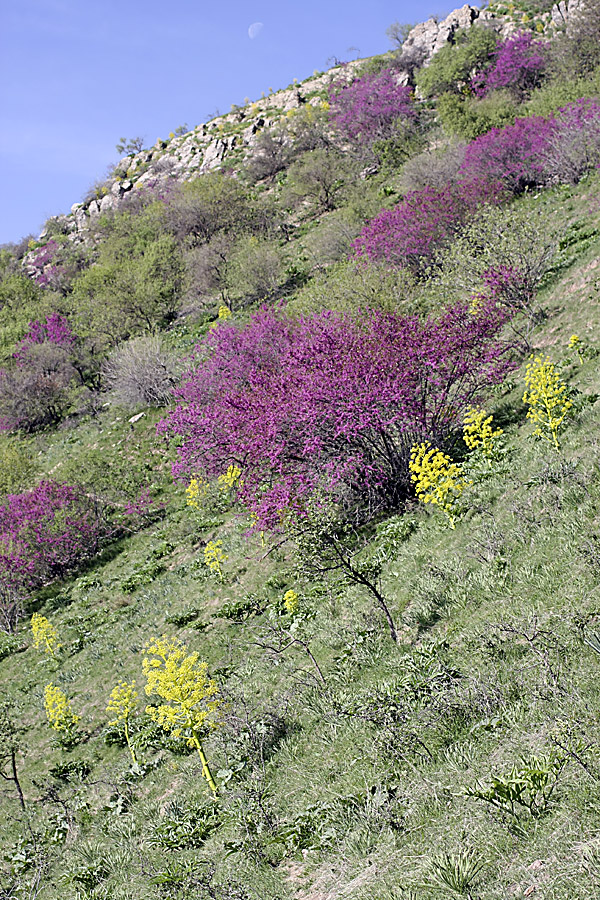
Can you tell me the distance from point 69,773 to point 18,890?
2.98 metres

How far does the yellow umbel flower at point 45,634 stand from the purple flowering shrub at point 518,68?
4322 cm

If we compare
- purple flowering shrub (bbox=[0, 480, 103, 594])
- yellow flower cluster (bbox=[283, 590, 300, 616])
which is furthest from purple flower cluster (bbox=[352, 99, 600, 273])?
yellow flower cluster (bbox=[283, 590, 300, 616])

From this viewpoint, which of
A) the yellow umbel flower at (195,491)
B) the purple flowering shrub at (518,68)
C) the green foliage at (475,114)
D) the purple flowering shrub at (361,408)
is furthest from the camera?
the purple flowering shrub at (518,68)

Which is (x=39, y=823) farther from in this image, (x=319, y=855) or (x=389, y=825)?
(x=389, y=825)

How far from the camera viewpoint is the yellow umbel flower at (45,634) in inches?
550

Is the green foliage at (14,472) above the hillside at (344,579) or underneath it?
above

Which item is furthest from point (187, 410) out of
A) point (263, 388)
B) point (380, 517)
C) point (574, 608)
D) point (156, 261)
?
point (156, 261)

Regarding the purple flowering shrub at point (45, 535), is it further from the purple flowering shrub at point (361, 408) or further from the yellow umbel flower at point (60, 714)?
the purple flowering shrub at point (361, 408)

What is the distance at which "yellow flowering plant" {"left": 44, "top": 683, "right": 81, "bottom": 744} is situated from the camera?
401 inches

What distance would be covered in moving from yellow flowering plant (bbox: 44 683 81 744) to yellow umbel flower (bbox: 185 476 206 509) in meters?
8.24

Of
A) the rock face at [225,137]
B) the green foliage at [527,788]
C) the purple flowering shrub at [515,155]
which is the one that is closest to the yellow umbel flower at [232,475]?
the green foliage at [527,788]

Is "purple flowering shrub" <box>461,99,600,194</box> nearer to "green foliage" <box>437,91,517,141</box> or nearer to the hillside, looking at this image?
the hillside

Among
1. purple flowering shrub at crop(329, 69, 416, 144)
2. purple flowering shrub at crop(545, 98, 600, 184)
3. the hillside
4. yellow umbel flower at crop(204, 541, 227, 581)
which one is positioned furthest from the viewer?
purple flowering shrub at crop(329, 69, 416, 144)

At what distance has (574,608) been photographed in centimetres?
475
